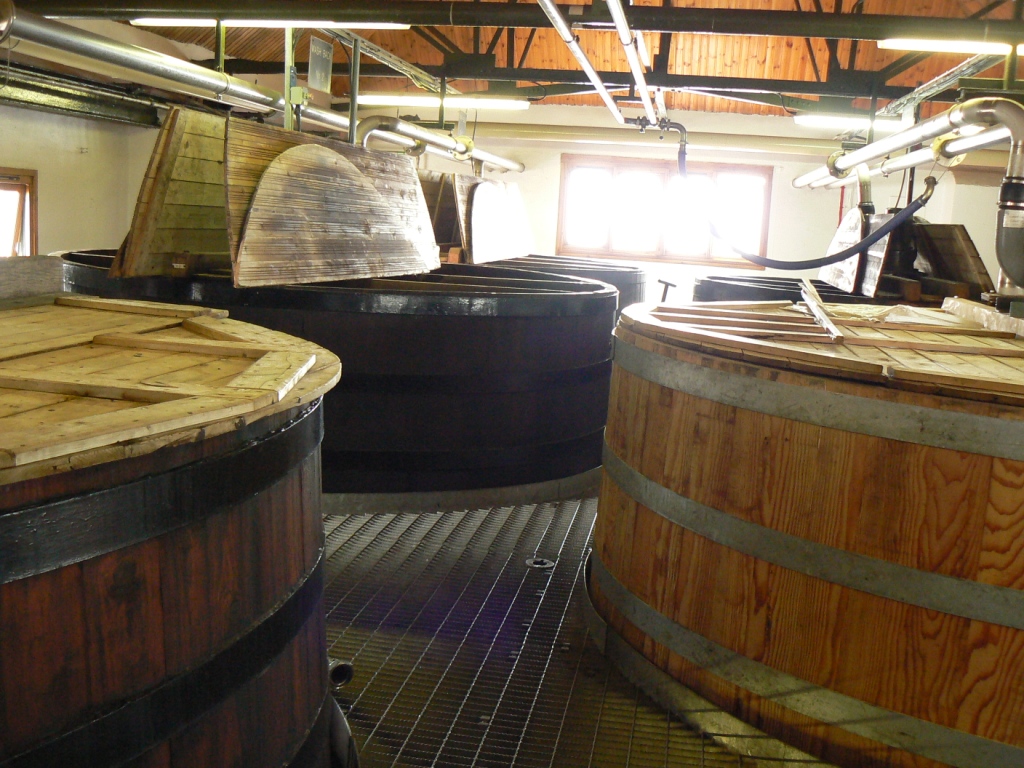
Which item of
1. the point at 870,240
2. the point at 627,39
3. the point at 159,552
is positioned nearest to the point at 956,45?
the point at 627,39

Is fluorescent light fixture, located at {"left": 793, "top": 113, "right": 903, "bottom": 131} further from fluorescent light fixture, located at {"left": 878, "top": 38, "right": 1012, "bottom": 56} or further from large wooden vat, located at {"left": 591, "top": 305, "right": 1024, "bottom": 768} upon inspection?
large wooden vat, located at {"left": 591, "top": 305, "right": 1024, "bottom": 768}

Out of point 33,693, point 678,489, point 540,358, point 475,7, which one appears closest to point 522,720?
point 678,489

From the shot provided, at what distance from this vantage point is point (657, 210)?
16594 mm

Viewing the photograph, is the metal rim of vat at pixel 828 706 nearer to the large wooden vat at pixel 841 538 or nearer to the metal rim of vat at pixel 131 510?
the large wooden vat at pixel 841 538

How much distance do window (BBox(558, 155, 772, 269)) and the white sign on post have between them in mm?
11055

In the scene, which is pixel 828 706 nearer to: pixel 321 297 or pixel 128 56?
pixel 321 297

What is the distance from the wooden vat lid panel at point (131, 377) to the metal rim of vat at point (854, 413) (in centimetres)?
116

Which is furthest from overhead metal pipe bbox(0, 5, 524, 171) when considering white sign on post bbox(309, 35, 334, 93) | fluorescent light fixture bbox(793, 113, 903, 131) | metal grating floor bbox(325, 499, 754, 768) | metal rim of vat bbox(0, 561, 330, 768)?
fluorescent light fixture bbox(793, 113, 903, 131)

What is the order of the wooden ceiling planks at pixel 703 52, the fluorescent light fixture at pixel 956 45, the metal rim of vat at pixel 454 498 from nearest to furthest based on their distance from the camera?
the metal rim of vat at pixel 454 498
the fluorescent light fixture at pixel 956 45
the wooden ceiling planks at pixel 703 52

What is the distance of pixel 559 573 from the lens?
390 cm

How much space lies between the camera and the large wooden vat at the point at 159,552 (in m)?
1.26

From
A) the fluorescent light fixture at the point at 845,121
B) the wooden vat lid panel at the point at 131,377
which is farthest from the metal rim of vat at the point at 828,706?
the fluorescent light fixture at the point at 845,121

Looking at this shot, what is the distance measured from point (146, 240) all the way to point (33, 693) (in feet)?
10.6

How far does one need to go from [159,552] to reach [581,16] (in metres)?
6.25
